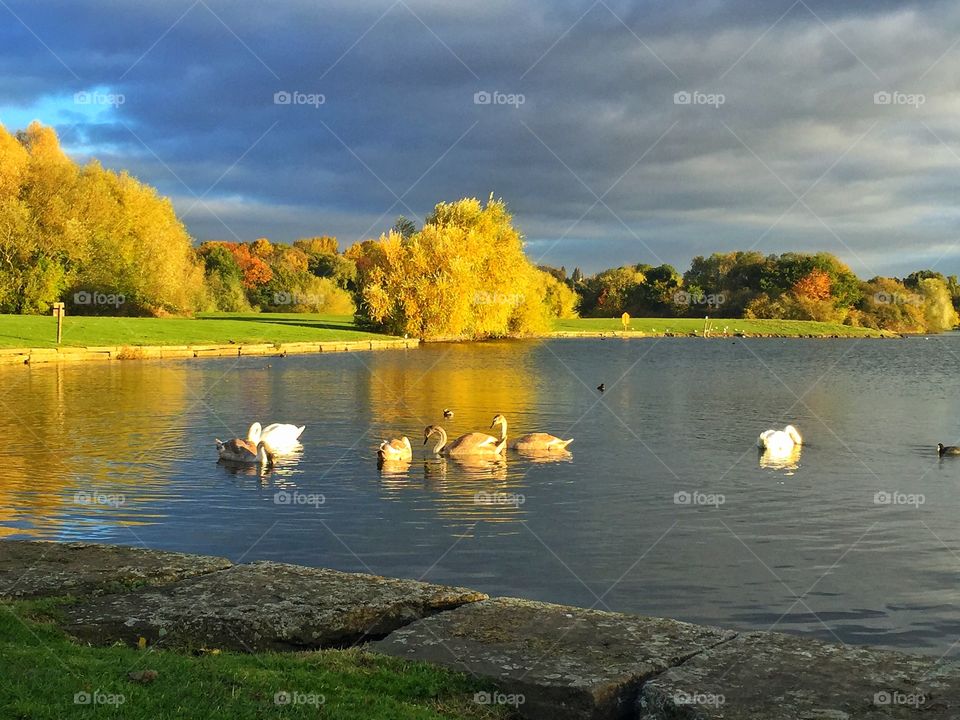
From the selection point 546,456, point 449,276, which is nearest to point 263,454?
Answer: point 546,456

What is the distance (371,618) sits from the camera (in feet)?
25.9

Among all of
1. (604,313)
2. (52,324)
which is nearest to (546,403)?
(52,324)

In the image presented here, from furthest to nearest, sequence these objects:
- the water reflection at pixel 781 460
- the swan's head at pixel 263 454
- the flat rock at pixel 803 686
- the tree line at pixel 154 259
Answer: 1. the tree line at pixel 154 259
2. the water reflection at pixel 781 460
3. the swan's head at pixel 263 454
4. the flat rock at pixel 803 686

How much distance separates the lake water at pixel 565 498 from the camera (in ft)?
40.4

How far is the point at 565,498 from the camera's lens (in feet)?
60.4

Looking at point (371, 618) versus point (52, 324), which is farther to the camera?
point (52, 324)

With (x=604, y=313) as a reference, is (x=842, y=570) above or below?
below

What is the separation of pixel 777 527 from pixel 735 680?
34.3 feet

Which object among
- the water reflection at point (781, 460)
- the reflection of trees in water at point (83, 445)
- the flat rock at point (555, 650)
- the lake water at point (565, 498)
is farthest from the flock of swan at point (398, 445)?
the flat rock at point (555, 650)

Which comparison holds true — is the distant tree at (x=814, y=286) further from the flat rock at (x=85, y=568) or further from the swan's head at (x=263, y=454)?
the flat rock at (x=85, y=568)

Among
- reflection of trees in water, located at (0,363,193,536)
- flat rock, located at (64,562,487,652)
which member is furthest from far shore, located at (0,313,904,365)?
flat rock, located at (64,562,487,652)

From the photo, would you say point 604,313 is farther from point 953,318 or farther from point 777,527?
point 777,527

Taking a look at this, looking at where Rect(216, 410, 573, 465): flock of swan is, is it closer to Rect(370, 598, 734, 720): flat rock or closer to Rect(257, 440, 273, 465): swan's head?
Rect(257, 440, 273, 465): swan's head

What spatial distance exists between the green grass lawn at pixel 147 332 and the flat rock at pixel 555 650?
54718 mm
